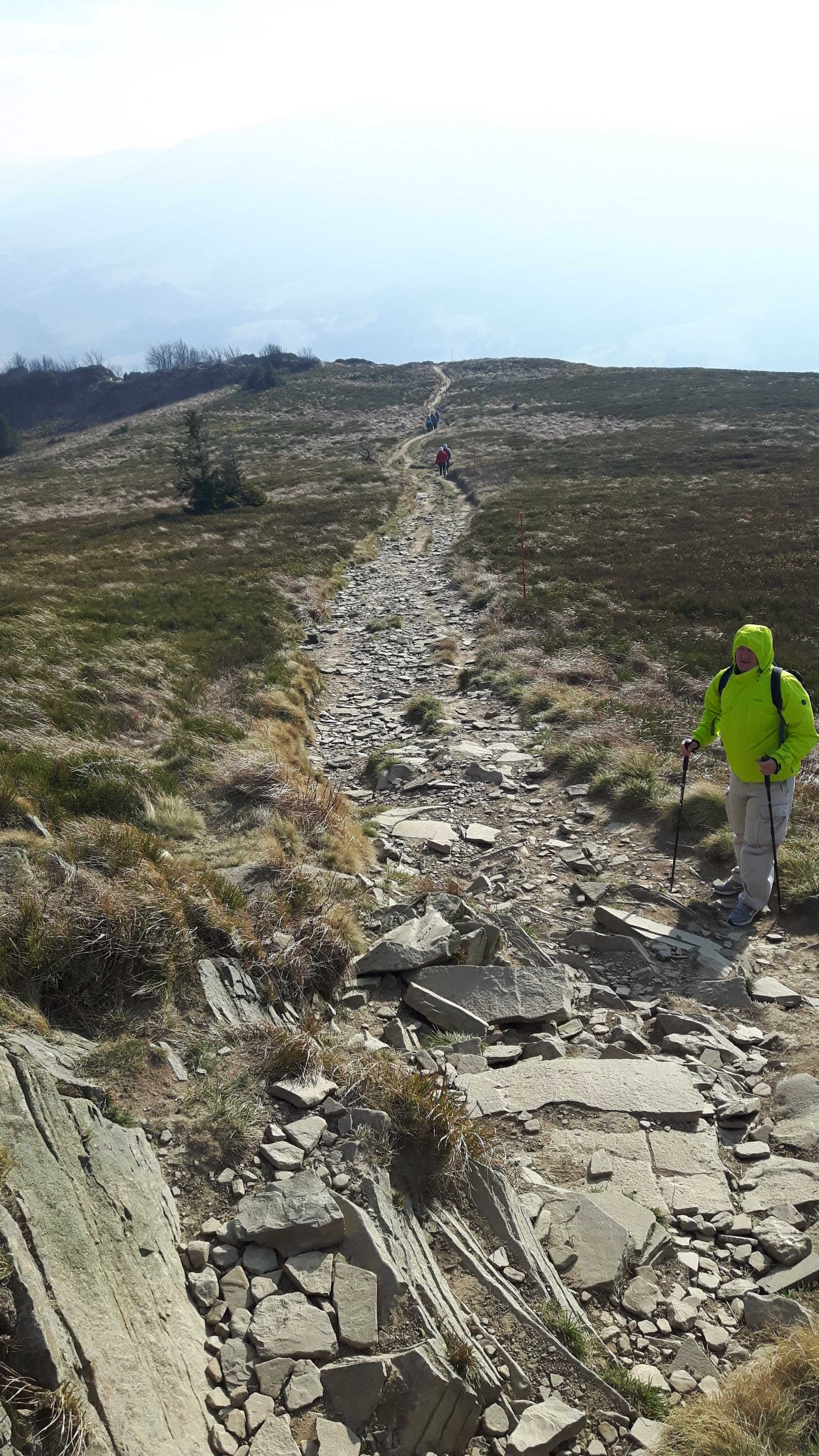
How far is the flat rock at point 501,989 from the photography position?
6777mm

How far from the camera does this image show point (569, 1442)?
354 centimetres

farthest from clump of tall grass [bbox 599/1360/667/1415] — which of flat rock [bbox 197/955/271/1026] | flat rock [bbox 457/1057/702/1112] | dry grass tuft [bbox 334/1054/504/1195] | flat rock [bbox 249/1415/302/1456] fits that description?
flat rock [bbox 197/955/271/1026]

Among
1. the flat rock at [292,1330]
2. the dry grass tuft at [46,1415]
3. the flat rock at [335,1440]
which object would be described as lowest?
the flat rock at [335,1440]

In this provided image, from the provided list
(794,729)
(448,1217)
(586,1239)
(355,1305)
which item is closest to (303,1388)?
(355,1305)

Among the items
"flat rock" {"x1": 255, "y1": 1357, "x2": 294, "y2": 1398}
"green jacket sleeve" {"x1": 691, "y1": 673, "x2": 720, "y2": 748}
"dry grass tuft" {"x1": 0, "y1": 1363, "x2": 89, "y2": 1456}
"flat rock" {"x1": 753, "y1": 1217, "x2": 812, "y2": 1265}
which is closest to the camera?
"dry grass tuft" {"x1": 0, "y1": 1363, "x2": 89, "y2": 1456}

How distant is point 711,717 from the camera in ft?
29.0

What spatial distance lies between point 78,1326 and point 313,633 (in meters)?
19.4

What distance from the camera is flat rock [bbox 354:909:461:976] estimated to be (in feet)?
23.4

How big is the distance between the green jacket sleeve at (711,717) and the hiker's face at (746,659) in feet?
1.33

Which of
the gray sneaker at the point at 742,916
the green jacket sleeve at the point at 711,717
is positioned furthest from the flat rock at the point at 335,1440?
the green jacket sleeve at the point at 711,717

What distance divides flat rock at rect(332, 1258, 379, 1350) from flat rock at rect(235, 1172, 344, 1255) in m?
0.16

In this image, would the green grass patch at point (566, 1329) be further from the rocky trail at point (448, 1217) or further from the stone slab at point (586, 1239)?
the stone slab at point (586, 1239)

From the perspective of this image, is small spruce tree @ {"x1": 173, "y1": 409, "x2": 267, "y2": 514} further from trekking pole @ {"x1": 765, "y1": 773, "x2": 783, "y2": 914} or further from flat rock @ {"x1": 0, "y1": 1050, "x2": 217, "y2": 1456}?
flat rock @ {"x1": 0, "y1": 1050, "x2": 217, "y2": 1456}

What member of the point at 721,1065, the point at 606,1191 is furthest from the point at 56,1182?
the point at 721,1065
